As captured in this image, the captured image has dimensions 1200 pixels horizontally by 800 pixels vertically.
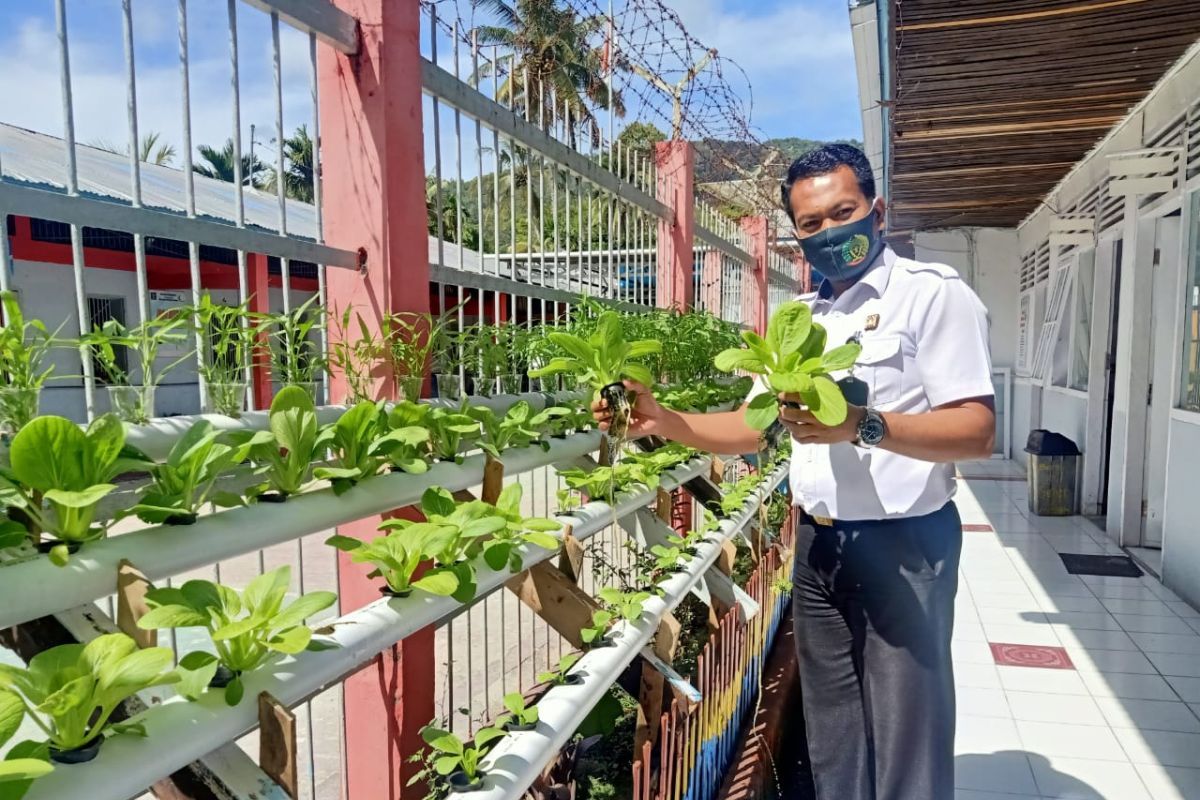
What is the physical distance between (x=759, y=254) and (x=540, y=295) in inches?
195

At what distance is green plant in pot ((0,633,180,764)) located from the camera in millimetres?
768

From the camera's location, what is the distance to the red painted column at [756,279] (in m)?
6.96

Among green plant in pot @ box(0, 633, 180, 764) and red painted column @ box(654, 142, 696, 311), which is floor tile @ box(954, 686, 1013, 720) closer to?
red painted column @ box(654, 142, 696, 311)

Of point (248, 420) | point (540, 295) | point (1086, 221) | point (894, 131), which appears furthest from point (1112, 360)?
point (248, 420)

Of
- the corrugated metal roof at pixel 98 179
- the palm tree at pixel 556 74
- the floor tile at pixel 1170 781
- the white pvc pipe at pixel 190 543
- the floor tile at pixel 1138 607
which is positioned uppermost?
the palm tree at pixel 556 74

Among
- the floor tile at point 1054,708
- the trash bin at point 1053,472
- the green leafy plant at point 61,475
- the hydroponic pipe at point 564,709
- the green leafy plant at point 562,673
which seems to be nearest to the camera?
the green leafy plant at point 61,475

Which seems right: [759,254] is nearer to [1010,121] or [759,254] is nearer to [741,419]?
[1010,121]

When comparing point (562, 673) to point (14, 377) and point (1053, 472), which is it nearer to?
point (14, 377)

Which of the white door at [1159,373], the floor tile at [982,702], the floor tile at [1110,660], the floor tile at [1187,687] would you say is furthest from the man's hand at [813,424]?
the white door at [1159,373]

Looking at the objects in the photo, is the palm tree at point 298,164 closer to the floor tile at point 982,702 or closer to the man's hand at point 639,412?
the man's hand at point 639,412

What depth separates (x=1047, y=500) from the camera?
658 cm

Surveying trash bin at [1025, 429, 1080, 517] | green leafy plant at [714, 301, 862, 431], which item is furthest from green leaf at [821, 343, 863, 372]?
trash bin at [1025, 429, 1080, 517]

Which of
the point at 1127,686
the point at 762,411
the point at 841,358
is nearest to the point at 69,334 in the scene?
the point at 762,411

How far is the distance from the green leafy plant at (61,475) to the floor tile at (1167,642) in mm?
4388
